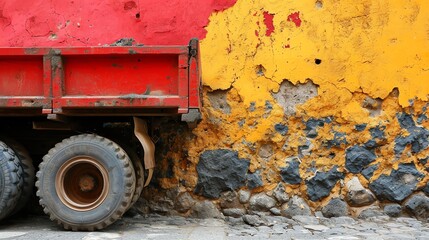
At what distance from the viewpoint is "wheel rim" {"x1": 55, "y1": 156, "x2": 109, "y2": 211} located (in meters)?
4.48

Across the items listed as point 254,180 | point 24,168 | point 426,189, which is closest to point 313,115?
point 254,180

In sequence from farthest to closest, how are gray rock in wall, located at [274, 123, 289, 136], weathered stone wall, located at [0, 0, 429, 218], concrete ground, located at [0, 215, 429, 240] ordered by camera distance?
1. gray rock in wall, located at [274, 123, 289, 136]
2. weathered stone wall, located at [0, 0, 429, 218]
3. concrete ground, located at [0, 215, 429, 240]

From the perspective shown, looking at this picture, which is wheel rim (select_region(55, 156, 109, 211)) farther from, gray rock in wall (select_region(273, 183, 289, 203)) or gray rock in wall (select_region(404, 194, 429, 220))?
gray rock in wall (select_region(404, 194, 429, 220))

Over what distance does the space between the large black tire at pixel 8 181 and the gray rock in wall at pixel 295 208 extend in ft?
8.82

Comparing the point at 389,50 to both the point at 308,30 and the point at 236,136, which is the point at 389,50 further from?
the point at 236,136

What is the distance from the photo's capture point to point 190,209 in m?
5.50

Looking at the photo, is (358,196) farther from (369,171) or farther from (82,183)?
(82,183)

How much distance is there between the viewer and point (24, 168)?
4668 mm

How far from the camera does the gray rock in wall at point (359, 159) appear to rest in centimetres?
541

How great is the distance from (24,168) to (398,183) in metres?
3.80

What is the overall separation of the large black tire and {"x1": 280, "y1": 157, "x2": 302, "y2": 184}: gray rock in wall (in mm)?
2678

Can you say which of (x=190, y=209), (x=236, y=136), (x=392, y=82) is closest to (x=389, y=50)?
(x=392, y=82)

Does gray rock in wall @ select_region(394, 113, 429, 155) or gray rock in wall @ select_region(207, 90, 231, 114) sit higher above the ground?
gray rock in wall @ select_region(207, 90, 231, 114)

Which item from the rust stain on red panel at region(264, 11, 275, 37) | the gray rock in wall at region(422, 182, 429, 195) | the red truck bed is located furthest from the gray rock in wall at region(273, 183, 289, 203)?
the rust stain on red panel at region(264, 11, 275, 37)
